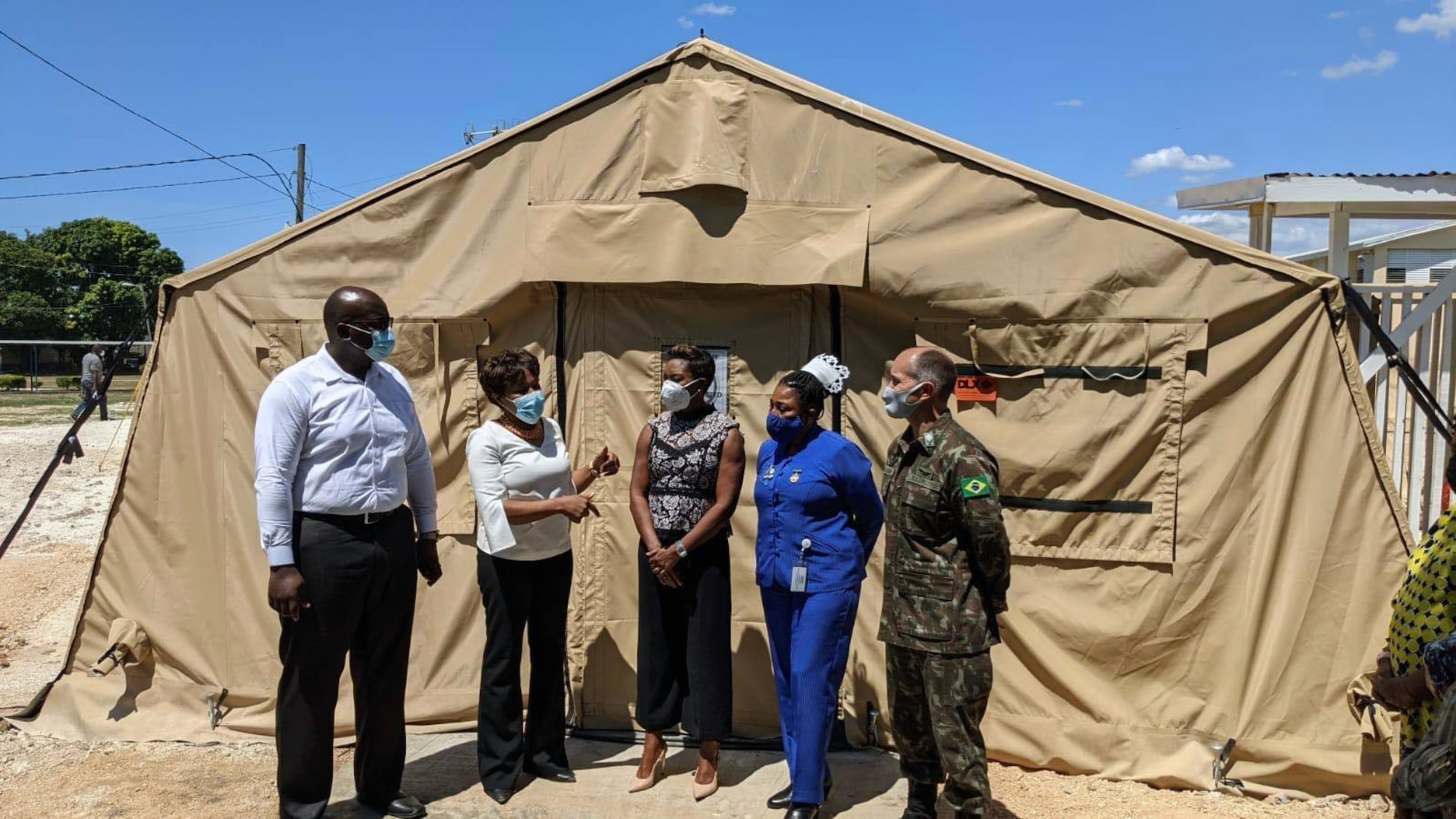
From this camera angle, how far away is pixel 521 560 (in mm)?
3732

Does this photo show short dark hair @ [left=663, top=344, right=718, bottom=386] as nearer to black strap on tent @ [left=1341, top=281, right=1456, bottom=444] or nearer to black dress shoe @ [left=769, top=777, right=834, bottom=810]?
black dress shoe @ [left=769, top=777, right=834, bottom=810]

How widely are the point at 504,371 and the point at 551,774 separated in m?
1.64

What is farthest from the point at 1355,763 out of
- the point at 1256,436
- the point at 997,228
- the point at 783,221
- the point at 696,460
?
the point at 783,221

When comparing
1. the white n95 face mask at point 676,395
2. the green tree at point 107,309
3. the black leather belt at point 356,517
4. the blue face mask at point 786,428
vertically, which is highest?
the green tree at point 107,309

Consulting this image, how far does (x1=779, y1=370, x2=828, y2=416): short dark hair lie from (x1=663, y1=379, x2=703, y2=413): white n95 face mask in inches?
17.0

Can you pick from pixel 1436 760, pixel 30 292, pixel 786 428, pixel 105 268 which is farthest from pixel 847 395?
pixel 105 268

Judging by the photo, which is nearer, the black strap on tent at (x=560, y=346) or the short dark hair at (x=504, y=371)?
the short dark hair at (x=504, y=371)

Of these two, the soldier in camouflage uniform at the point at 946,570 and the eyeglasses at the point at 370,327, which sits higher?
the eyeglasses at the point at 370,327

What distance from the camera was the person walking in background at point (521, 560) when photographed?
368 centimetres

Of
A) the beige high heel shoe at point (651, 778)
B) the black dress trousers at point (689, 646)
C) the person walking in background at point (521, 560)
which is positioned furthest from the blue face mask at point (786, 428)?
the beige high heel shoe at point (651, 778)

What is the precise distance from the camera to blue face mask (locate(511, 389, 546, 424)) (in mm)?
3648

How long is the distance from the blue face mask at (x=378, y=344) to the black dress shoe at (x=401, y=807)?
1657 mm

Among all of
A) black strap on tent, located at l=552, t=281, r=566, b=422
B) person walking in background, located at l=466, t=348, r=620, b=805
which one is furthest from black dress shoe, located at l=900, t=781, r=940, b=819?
black strap on tent, located at l=552, t=281, r=566, b=422

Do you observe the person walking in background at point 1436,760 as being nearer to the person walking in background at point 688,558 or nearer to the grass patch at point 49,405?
the person walking in background at point 688,558
